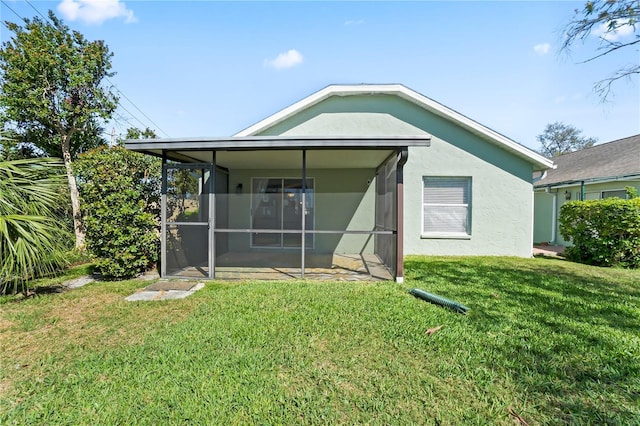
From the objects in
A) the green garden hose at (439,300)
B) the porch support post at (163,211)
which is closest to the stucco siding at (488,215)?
the green garden hose at (439,300)

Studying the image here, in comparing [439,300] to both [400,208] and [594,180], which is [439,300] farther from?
[594,180]

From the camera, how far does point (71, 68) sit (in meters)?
8.50

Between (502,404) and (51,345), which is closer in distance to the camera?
(502,404)

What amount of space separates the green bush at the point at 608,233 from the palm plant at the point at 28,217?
11492 mm

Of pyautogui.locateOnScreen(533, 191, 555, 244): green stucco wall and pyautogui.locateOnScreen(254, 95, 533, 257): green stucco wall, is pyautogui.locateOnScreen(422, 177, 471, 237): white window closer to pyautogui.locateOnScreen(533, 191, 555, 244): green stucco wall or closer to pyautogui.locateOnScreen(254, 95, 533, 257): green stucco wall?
pyautogui.locateOnScreen(254, 95, 533, 257): green stucco wall

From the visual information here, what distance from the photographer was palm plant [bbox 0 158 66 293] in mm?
3858

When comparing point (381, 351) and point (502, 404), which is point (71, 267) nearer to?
point (381, 351)

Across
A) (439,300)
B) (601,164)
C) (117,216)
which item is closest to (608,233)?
(439,300)

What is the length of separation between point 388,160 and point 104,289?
607 cm

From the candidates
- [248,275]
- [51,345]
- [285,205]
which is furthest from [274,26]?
[51,345]

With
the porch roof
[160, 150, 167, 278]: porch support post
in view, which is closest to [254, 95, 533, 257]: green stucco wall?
the porch roof

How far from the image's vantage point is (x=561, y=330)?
341 centimetres

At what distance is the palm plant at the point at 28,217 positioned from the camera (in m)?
3.86

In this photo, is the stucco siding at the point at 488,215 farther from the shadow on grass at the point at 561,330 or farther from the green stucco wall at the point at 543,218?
the green stucco wall at the point at 543,218
